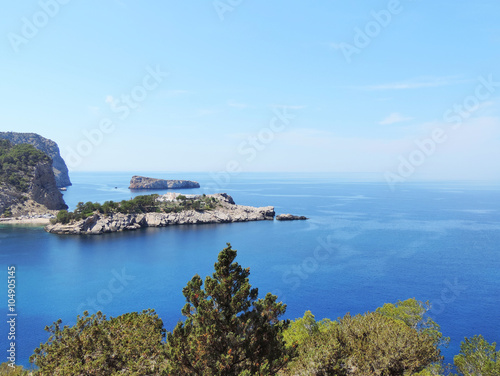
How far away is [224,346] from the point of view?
39.8ft

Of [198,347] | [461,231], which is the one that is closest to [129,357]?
[198,347]

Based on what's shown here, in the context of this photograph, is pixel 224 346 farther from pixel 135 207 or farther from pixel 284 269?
pixel 135 207

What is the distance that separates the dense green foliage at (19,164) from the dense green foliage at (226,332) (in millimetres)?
111242

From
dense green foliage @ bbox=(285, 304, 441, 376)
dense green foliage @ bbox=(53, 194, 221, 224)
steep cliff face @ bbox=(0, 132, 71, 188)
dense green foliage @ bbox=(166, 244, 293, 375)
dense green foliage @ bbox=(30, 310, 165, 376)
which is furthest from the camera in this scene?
steep cliff face @ bbox=(0, 132, 71, 188)

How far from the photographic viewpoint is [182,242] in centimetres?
7694

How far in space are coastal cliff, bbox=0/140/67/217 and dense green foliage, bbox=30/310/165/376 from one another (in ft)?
327

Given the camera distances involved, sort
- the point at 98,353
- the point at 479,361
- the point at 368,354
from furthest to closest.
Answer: the point at 479,361 < the point at 368,354 < the point at 98,353

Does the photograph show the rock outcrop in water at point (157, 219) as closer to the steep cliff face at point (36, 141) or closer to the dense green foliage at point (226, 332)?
the dense green foliage at point (226, 332)

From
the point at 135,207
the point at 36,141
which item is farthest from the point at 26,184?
the point at 36,141

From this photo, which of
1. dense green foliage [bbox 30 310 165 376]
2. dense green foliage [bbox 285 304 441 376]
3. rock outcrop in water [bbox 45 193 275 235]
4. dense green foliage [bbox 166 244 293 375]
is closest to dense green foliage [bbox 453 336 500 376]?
dense green foliage [bbox 285 304 441 376]

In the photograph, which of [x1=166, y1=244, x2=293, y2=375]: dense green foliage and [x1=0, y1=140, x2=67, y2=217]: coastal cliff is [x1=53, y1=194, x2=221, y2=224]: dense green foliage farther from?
[x1=166, y1=244, x2=293, y2=375]: dense green foliage

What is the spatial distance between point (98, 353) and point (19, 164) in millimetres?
116609

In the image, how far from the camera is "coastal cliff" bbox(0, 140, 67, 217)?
97.1 meters

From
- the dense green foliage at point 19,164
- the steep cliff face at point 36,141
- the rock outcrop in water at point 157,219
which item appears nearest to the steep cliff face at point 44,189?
the dense green foliage at point 19,164
